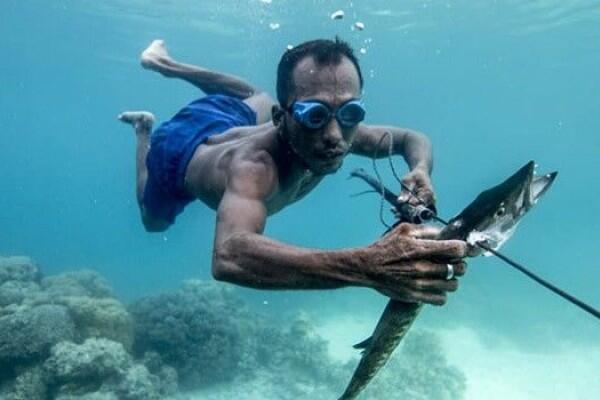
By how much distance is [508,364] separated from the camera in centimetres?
1745

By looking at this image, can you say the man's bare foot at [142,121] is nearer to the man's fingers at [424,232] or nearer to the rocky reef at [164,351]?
the rocky reef at [164,351]

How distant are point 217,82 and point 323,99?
14.4 ft

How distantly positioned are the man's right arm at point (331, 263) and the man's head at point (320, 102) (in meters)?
0.95

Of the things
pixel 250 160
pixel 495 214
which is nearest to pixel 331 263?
pixel 495 214

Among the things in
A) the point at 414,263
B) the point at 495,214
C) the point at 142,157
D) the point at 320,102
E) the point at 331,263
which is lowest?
the point at 142,157

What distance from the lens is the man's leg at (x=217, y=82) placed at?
724 cm

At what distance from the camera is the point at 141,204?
740 centimetres

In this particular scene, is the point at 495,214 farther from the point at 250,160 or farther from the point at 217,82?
the point at 217,82

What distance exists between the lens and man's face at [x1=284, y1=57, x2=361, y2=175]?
391 cm

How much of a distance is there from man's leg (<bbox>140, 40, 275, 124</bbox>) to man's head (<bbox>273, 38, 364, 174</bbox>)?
2.91m

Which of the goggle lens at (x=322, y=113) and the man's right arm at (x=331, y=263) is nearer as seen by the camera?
the man's right arm at (x=331, y=263)

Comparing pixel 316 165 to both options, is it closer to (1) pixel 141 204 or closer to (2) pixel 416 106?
(1) pixel 141 204

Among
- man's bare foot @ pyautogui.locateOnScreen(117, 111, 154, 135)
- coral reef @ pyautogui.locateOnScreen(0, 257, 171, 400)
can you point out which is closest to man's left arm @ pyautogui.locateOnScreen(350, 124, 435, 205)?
man's bare foot @ pyautogui.locateOnScreen(117, 111, 154, 135)

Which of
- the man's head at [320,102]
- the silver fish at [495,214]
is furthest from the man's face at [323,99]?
the silver fish at [495,214]
